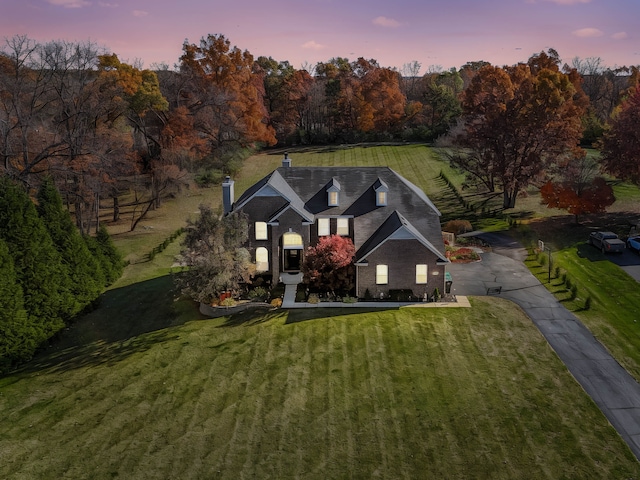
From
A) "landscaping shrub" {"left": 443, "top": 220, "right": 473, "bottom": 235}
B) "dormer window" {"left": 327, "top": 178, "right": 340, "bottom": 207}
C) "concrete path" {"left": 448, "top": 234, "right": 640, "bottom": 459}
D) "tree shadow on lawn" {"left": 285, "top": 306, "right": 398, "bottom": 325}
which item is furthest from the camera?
"landscaping shrub" {"left": 443, "top": 220, "right": 473, "bottom": 235}

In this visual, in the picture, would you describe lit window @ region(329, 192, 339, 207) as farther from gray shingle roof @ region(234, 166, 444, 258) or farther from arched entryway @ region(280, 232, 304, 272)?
arched entryway @ region(280, 232, 304, 272)

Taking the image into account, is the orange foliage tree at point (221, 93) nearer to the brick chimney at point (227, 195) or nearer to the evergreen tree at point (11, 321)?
the brick chimney at point (227, 195)

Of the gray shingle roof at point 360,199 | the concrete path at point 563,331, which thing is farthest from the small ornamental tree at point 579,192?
the gray shingle roof at point 360,199

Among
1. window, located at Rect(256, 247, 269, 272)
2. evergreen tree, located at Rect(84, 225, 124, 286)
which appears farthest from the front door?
evergreen tree, located at Rect(84, 225, 124, 286)

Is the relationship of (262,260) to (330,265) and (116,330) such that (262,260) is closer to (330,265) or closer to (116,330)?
(330,265)

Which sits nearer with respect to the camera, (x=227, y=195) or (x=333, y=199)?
(x=333, y=199)

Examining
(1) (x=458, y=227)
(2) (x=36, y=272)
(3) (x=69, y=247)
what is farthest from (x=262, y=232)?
(1) (x=458, y=227)
